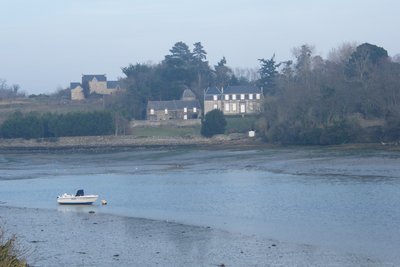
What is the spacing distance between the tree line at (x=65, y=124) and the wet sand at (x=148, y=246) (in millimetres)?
47196

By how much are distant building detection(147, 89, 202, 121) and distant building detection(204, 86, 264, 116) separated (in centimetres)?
177

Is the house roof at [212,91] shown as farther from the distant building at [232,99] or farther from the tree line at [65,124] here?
the tree line at [65,124]

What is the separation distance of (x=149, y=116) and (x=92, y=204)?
50.1 m

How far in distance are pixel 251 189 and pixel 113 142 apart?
3899 centimetres

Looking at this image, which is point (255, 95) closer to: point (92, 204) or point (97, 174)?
point (97, 174)

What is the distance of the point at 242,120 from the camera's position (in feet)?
266

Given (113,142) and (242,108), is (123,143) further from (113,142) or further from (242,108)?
(242,108)

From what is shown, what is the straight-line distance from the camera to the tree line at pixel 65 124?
7875 centimetres

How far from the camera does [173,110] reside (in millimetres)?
86938

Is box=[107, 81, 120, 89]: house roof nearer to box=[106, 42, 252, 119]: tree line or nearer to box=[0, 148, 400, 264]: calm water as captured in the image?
box=[106, 42, 252, 119]: tree line

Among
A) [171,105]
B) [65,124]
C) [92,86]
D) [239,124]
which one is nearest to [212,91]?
[171,105]

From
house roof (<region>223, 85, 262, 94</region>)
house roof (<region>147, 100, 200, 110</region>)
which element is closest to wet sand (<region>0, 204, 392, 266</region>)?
house roof (<region>147, 100, 200, 110</region>)

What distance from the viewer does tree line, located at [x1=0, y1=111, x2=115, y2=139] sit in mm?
78750

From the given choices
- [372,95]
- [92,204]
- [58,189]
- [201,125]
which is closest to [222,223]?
[92,204]
